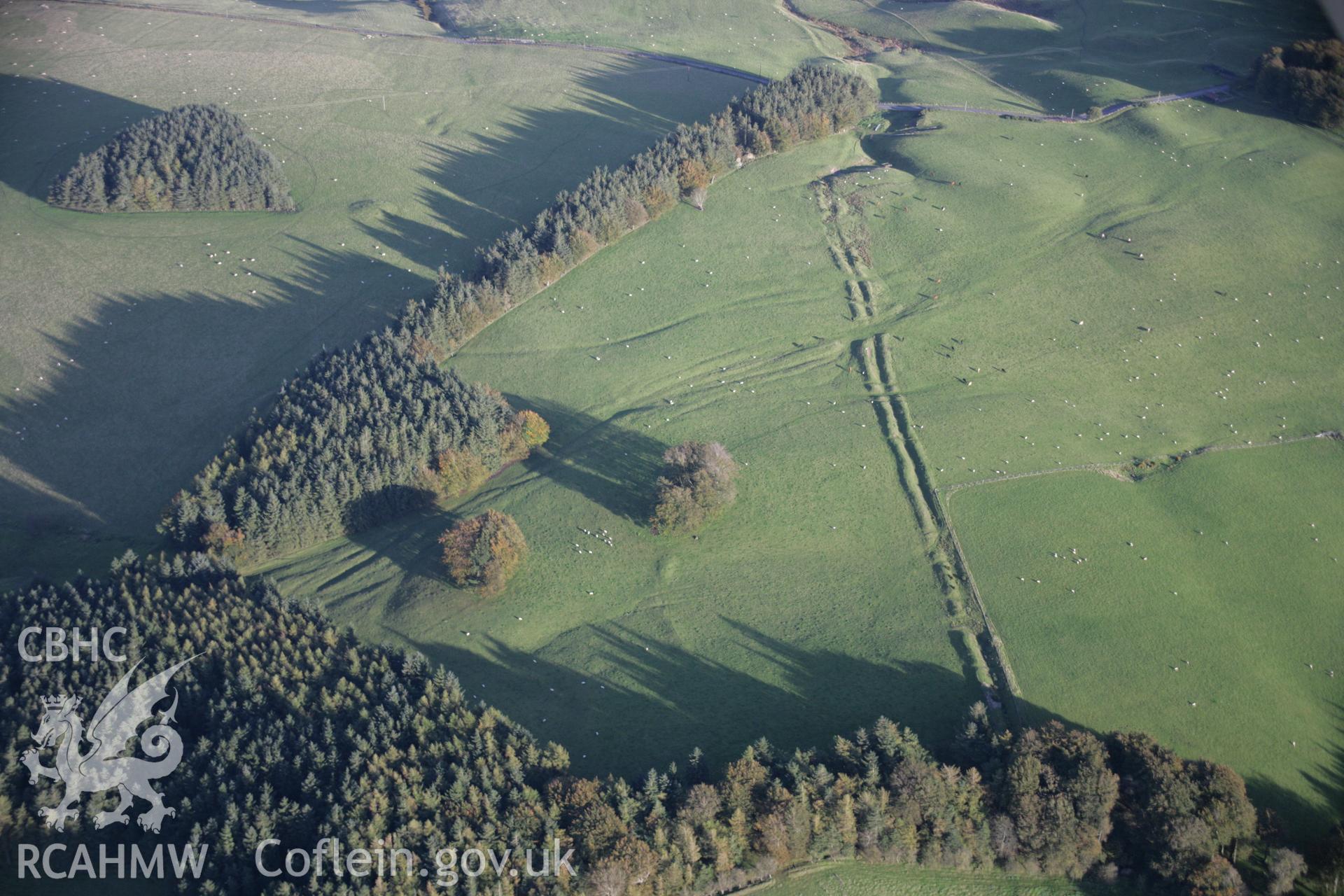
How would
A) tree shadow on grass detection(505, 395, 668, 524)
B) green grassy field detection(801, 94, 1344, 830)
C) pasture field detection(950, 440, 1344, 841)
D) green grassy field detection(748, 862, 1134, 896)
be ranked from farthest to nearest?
tree shadow on grass detection(505, 395, 668, 524) < green grassy field detection(801, 94, 1344, 830) < pasture field detection(950, 440, 1344, 841) < green grassy field detection(748, 862, 1134, 896)

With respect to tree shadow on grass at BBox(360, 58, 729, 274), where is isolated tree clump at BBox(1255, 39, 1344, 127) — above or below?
above

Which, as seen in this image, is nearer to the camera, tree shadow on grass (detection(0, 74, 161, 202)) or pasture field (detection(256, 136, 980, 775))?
pasture field (detection(256, 136, 980, 775))

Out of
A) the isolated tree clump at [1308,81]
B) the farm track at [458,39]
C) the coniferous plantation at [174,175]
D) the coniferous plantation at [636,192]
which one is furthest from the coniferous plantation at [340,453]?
the isolated tree clump at [1308,81]

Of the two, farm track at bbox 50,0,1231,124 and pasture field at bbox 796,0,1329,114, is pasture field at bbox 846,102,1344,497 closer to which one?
pasture field at bbox 796,0,1329,114

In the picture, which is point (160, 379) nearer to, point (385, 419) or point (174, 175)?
point (385, 419)

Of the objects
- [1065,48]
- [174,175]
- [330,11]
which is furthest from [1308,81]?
[330,11]

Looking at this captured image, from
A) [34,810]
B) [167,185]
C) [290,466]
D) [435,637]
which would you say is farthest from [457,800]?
[167,185]

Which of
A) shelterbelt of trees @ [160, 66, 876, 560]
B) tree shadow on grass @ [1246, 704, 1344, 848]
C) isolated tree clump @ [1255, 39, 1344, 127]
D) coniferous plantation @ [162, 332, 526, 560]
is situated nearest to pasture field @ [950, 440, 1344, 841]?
tree shadow on grass @ [1246, 704, 1344, 848]

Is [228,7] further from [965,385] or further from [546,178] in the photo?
[965,385]
